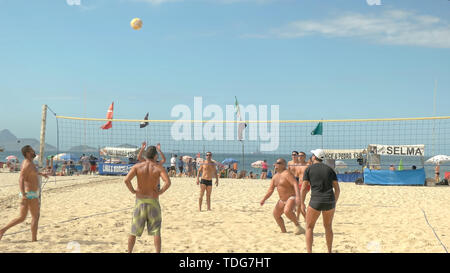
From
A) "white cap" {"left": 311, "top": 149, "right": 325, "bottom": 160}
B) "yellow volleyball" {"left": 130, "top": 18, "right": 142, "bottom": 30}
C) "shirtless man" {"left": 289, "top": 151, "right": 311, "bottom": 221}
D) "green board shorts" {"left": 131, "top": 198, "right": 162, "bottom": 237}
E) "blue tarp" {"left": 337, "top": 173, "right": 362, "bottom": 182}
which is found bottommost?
"blue tarp" {"left": 337, "top": 173, "right": 362, "bottom": 182}

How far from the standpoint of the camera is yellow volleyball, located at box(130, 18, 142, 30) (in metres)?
9.85

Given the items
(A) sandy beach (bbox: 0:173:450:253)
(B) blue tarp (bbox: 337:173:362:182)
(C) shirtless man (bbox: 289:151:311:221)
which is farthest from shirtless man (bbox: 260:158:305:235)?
(B) blue tarp (bbox: 337:173:362:182)

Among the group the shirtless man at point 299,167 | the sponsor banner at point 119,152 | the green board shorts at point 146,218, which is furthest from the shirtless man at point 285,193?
the sponsor banner at point 119,152

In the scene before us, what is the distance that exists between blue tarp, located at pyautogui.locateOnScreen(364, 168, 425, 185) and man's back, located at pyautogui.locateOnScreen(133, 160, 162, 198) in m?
12.3

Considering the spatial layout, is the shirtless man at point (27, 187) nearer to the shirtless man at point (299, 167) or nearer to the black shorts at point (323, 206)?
the black shorts at point (323, 206)

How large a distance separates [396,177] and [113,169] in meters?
11.7

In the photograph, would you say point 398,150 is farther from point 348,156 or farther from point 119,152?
point 119,152

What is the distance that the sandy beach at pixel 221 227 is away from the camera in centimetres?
516

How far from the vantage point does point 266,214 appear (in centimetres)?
770

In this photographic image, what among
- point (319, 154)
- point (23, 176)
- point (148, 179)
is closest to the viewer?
point (148, 179)

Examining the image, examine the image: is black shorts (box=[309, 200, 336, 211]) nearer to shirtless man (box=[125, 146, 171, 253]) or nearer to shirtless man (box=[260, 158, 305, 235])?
shirtless man (box=[260, 158, 305, 235])

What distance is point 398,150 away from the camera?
16938 millimetres

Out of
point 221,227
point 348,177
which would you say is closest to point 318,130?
point 348,177
